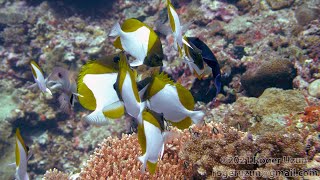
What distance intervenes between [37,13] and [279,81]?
29.3 feet

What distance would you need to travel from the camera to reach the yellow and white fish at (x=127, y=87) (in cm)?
166

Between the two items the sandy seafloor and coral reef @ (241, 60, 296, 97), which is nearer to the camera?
the sandy seafloor

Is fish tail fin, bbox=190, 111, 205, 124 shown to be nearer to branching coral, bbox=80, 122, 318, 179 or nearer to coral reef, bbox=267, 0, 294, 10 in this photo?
branching coral, bbox=80, 122, 318, 179

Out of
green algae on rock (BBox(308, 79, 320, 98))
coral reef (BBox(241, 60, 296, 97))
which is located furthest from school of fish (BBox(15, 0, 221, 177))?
green algae on rock (BBox(308, 79, 320, 98))

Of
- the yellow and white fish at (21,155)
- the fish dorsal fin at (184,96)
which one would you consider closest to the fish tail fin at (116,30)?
the fish dorsal fin at (184,96)

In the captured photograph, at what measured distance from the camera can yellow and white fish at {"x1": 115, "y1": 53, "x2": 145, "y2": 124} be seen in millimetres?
1657

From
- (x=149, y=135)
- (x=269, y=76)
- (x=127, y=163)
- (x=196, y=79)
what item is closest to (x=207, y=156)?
(x=127, y=163)

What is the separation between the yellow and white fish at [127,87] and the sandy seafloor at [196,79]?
75.2 inches

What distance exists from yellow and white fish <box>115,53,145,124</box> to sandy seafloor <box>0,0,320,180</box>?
1910mm

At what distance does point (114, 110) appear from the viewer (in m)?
1.87

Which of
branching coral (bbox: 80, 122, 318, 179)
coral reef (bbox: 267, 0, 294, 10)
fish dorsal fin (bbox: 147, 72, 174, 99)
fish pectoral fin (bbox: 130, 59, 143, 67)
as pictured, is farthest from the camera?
coral reef (bbox: 267, 0, 294, 10)

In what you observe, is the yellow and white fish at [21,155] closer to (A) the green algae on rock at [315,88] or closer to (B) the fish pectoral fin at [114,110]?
(B) the fish pectoral fin at [114,110]

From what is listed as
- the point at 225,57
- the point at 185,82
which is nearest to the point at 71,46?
the point at 185,82

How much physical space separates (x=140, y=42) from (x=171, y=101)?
0.58m
